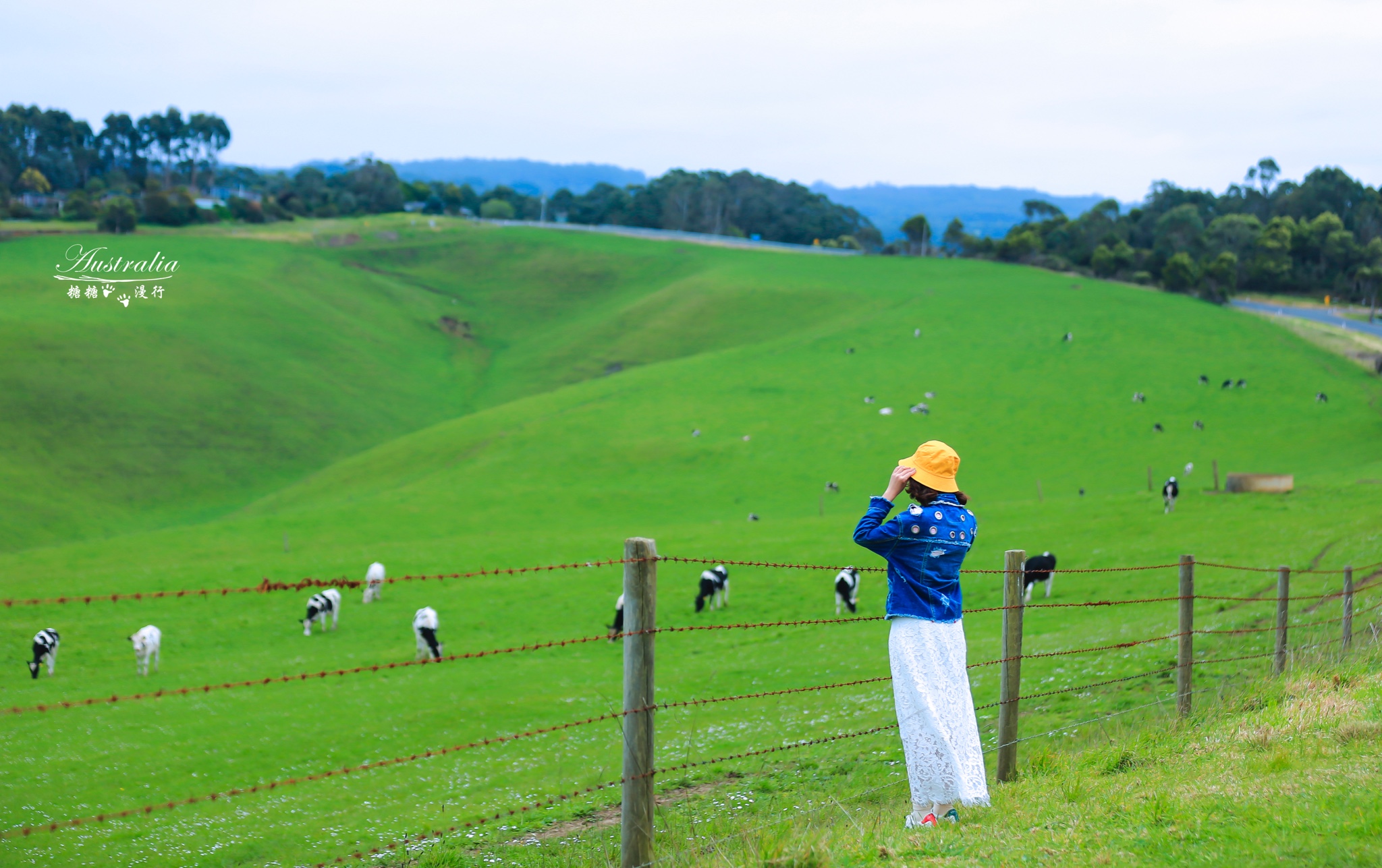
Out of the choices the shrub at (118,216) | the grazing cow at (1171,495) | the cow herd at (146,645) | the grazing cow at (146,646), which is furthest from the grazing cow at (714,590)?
the shrub at (118,216)

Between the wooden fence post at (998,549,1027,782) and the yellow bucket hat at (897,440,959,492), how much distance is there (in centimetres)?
189

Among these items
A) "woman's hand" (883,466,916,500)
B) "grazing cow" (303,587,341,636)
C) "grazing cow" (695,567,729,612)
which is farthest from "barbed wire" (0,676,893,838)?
"grazing cow" (695,567,729,612)

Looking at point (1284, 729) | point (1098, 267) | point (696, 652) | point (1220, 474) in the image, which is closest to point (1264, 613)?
point (1284, 729)

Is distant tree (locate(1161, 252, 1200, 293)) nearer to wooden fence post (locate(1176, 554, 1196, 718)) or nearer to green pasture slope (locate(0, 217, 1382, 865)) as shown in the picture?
green pasture slope (locate(0, 217, 1382, 865))

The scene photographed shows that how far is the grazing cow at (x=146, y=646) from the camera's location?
79.4 ft

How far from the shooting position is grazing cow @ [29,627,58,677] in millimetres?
24078

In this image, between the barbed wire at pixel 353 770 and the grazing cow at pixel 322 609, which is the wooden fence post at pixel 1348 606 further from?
the grazing cow at pixel 322 609

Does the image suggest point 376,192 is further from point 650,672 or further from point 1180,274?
point 650,672

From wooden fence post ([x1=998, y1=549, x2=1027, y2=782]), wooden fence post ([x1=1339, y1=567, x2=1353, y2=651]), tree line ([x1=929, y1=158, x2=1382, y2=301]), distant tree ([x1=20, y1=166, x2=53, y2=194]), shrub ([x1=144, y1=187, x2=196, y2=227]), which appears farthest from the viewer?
distant tree ([x1=20, y1=166, x2=53, y2=194])

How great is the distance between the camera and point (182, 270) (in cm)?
9781

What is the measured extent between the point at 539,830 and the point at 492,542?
31.1m

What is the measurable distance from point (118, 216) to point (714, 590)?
112208mm

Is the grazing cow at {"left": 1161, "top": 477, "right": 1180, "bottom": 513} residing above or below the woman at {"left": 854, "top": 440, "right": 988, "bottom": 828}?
below

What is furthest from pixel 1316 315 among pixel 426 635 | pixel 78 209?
pixel 78 209
